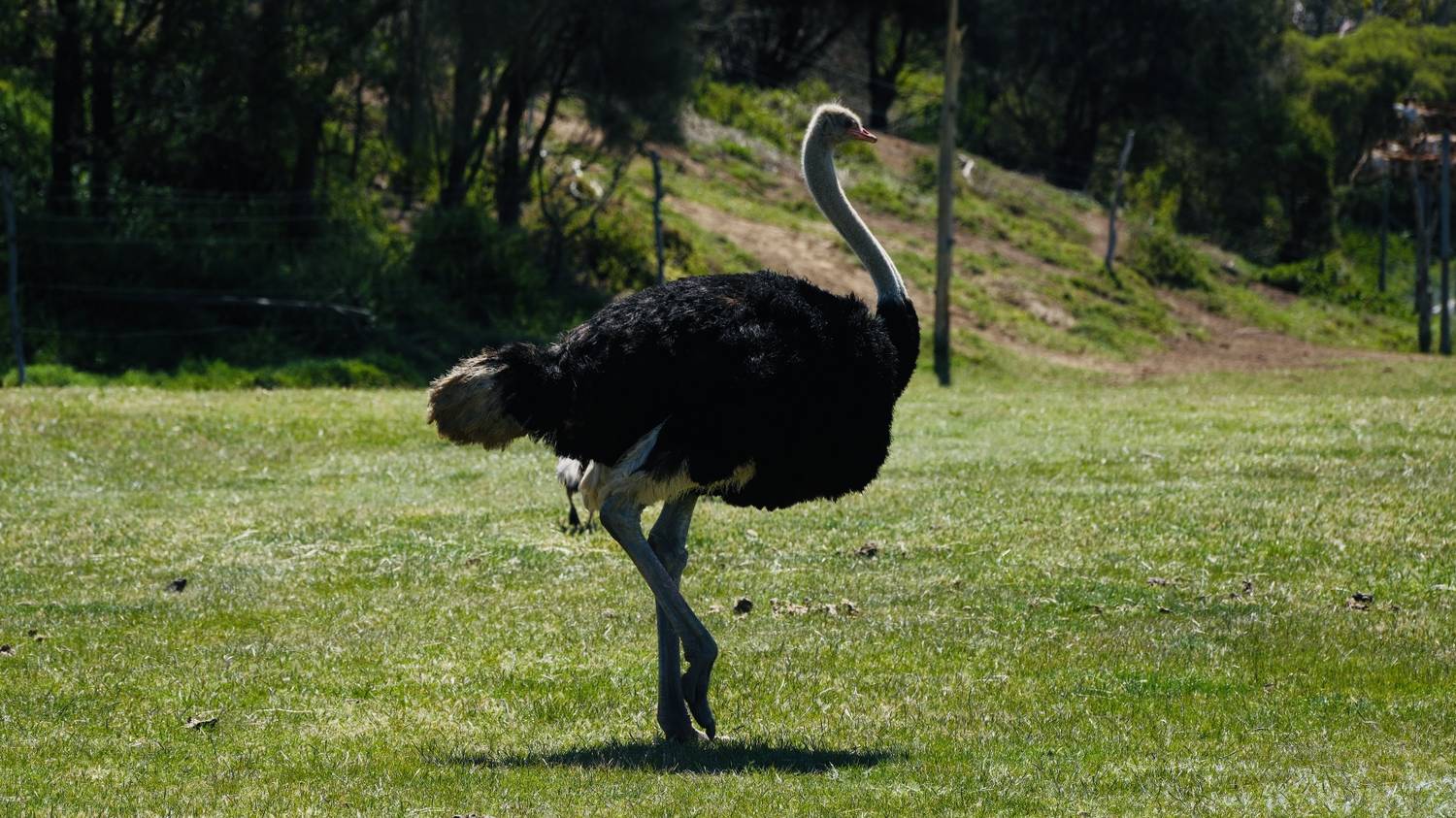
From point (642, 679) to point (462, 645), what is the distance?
3.94ft

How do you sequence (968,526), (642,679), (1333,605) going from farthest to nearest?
1. (968,526)
2. (1333,605)
3. (642,679)

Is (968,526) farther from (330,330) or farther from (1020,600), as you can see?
(330,330)

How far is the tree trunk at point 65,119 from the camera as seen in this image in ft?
81.0

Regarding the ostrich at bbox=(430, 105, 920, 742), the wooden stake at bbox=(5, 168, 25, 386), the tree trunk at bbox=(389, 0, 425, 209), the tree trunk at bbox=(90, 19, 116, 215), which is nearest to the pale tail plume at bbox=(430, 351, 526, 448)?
the ostrich at bbox=(430, 105, 920, 742)

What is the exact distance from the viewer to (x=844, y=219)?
8.43 metres

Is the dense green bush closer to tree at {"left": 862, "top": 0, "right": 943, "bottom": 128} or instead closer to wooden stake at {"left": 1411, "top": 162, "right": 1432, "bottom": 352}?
wooden stake at {"left": 1411, "top": 162, "right": 1432, "bottom": 352}

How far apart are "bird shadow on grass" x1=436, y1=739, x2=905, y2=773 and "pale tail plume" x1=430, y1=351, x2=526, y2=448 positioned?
50.4 inches

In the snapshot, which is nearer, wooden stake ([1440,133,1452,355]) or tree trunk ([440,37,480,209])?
tree trunk ([440,37,480,209])

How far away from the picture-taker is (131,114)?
26.0 meters

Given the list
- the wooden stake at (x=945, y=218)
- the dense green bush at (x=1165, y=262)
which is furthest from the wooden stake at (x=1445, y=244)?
the wooden stake at (x=945, y=218)

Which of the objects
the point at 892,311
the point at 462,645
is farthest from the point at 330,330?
the point at 892,311

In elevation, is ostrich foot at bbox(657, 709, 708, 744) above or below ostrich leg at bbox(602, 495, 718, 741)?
below

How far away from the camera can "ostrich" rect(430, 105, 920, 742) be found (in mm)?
7293

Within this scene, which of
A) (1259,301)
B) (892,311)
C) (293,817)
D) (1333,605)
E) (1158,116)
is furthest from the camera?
(1158,116)
